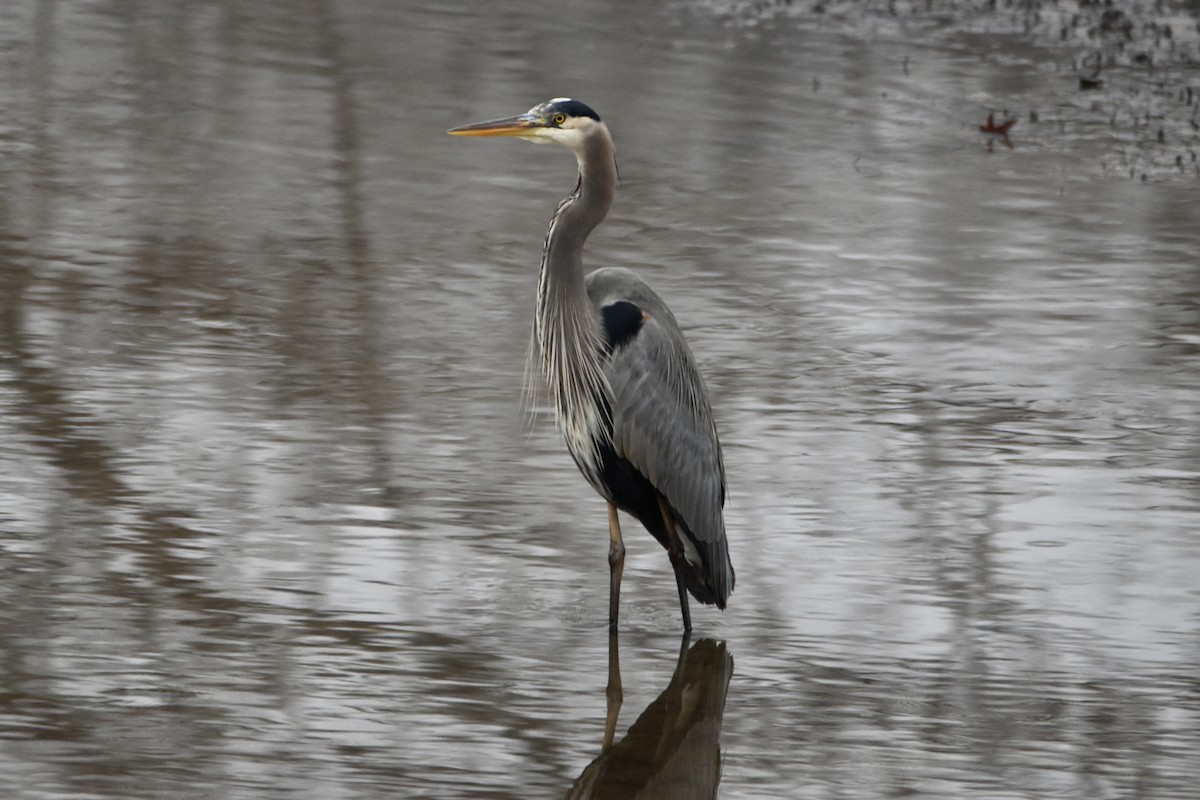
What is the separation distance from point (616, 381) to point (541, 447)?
1.85 meters

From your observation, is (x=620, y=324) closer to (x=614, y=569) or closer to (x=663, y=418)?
(x=663, y=418)

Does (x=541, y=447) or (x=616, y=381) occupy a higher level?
(x=616, y=381)

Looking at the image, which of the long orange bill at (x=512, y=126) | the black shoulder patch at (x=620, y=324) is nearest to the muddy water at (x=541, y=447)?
the black shoulder patch at (x=620, y=324)

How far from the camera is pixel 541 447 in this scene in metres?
8.73

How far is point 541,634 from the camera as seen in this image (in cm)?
677

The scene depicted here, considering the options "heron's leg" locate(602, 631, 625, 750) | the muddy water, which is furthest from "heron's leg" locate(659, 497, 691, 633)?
"heron's leg" locate(602, 631, 625, 750)

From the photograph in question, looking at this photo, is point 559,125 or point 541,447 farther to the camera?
point 541,447

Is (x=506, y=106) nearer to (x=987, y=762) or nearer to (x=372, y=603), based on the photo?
(x=372, y=603)

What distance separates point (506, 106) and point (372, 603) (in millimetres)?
8624

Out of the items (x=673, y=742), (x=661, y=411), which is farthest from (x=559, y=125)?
(x=673, y=742)

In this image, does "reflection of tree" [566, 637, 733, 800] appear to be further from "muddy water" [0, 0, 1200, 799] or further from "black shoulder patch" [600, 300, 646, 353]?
"black shoulder patch" [600, 300, 646, 353]

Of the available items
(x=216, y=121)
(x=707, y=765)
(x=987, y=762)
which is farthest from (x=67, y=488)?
(x=216, y=121)

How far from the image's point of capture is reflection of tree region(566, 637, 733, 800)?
228 inches

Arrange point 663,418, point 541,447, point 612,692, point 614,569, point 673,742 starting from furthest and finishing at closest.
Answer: point 541,447
point 663,418
point 614,569
point 612,692
point 673,742
